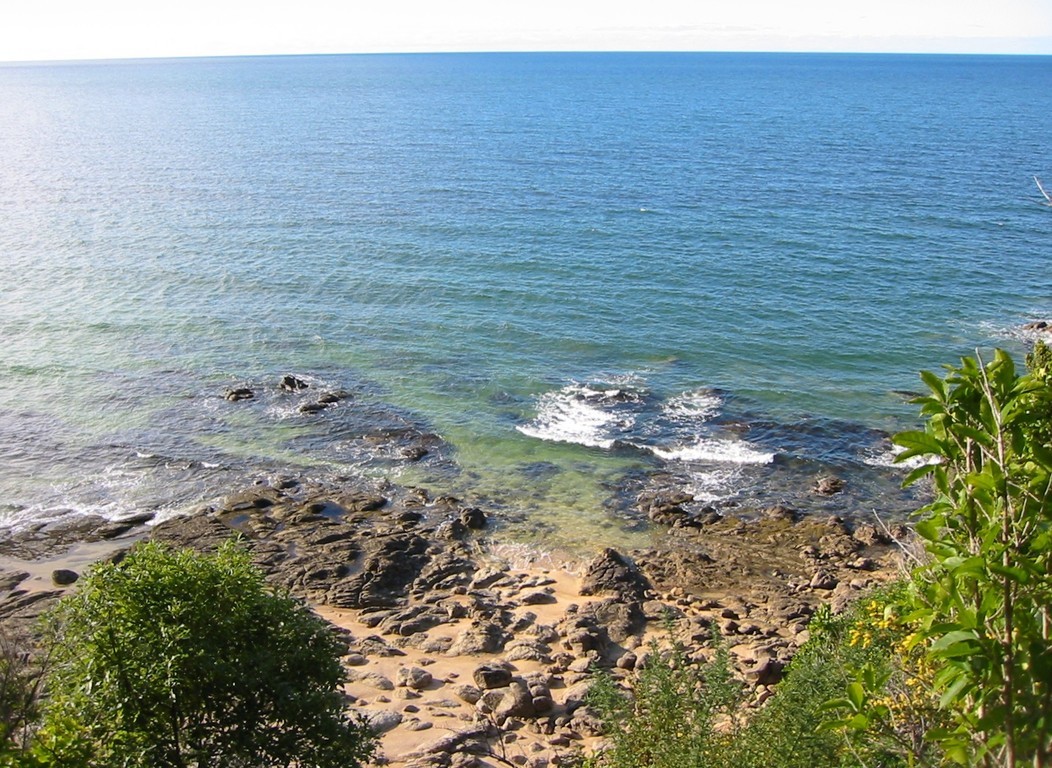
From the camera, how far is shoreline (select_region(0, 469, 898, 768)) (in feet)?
82.3

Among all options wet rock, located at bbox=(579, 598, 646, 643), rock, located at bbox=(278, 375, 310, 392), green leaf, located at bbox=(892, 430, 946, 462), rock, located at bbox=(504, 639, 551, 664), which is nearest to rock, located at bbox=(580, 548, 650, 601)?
wet rock, located at bbox=(579, 598, 646, 643)

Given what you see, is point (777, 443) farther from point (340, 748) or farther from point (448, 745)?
point (340, 748)

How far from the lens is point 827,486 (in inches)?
1523

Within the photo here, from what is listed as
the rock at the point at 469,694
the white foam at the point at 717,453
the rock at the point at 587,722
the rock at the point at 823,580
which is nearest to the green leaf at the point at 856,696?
the rock at the point at 587,722

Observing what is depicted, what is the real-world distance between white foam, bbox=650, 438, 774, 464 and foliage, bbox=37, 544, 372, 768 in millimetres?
25830

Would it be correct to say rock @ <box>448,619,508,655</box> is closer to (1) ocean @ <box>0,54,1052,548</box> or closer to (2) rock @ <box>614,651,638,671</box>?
(2) rock @ <box>614,651,638,671</box>

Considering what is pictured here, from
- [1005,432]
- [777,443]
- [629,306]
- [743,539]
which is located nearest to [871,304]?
[629,306]

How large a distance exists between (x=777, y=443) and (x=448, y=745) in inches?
956

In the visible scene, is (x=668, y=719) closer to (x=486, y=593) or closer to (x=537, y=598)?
(x=537, y=598)

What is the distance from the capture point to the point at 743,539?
116 feet

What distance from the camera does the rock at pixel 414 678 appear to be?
26.4m

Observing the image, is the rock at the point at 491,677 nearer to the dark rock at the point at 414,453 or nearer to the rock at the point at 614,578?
the rock at the point at 614,578

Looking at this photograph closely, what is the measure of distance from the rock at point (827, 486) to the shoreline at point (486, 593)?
2.27 m

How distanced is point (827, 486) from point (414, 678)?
20578mm
